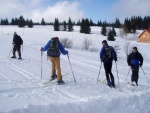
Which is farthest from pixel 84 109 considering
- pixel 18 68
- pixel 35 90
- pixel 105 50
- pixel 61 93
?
pixel 18 68

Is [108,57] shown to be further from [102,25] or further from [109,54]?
[102,25]

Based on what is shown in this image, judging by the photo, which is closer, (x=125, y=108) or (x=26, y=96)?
(x=125, y=108)

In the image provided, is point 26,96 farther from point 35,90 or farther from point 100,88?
point 100,88

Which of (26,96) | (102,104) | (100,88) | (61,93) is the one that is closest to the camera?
(102,104)

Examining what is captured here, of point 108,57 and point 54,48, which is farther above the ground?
point 54,48

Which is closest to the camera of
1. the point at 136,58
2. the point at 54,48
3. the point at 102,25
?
the point at 54,48

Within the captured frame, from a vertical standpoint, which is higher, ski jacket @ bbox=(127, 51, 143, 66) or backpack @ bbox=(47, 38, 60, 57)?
backpack @ bbox=(47, 38, 60, 57)

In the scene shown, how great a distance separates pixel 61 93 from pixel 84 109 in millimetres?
2087

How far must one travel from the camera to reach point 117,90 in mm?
11258

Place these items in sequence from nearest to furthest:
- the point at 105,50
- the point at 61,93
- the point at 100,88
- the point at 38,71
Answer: the point at 61,93 < the point at 100,88 < the point at 105,50 < the point at 38,71

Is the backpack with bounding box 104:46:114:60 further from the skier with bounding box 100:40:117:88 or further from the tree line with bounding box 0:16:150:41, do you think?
the tree line with bounding box 0:16:150:41

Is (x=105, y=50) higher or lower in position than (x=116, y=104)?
higher

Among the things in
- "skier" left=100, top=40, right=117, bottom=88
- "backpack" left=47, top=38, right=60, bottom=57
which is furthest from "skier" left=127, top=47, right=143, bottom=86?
"backpack" left=47, top=38, right=60, bottom=57

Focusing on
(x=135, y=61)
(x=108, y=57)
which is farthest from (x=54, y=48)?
(x=135, y=61)
